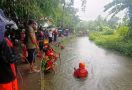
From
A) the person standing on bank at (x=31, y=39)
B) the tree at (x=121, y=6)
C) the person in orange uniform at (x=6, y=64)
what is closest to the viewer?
the person in orange uniform at (x=6, y=64)

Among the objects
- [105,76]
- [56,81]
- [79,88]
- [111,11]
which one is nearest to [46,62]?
[56,81]

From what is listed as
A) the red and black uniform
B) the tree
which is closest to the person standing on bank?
the red and black uniform

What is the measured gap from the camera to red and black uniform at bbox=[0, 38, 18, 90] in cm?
418

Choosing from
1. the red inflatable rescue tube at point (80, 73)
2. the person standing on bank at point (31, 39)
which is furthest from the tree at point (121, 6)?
the person standing on bank at point (31, 39)

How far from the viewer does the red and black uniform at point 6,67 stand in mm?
4176

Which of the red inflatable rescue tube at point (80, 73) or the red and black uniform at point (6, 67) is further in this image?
the red inflatable rescue tube at point (80, 73)

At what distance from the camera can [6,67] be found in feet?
14.0

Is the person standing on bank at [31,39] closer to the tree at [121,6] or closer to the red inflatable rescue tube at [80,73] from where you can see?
the red inflatable rescue tube at [80,73]

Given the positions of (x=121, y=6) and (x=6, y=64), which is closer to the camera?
(x=6, y=64)

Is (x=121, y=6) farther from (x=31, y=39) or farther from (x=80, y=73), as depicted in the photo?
(x=31, y=39)

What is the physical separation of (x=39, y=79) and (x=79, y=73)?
285 centimetres

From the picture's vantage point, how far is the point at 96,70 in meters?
13.3

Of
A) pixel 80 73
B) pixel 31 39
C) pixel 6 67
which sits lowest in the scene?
pixel 80 73

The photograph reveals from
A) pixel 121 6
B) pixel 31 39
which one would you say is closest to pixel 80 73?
pixel 31 39
